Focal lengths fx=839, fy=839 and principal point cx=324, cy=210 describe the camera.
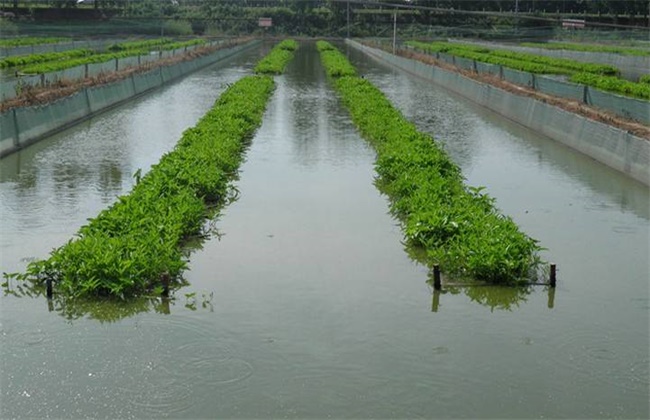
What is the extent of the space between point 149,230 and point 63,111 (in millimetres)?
13372

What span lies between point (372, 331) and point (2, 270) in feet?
17.8

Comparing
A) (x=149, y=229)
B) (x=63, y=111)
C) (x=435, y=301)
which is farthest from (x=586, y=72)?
(x=149, y=229)

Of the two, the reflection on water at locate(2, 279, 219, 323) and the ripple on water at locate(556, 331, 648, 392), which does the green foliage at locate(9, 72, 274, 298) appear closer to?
the reflection on water at locate(2, 279, 219, 323)

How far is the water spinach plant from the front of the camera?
34.3ft

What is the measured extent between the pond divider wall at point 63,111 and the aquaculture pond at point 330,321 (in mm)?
2063

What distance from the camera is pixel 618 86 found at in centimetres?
3341

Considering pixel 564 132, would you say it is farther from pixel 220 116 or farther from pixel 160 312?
pixel 160 312

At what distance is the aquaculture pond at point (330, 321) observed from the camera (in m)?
8.05

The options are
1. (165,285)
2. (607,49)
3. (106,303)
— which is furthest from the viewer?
(607,49)

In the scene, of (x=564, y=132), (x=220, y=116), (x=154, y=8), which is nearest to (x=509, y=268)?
(x=564, y=132)

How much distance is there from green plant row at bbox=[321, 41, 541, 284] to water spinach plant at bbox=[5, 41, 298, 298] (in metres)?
3.49

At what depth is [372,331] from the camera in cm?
967

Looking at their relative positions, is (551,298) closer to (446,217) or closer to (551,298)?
(551,298)

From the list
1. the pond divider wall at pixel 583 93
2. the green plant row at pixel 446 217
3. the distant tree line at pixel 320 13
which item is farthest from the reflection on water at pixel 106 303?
the distant tree line at pixel 320 13
